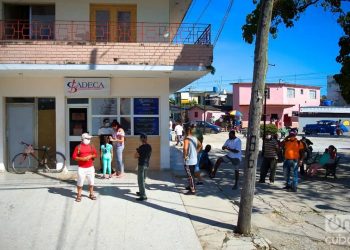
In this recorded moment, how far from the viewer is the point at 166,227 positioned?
7.49m

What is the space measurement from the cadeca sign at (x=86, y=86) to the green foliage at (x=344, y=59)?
739 cm

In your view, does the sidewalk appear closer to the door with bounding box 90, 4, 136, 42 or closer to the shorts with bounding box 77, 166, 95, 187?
the shorts with bounding box 77, 166, 95, 187

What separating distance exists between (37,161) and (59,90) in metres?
2.41

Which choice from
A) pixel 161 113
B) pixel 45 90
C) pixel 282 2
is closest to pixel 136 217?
pixel 161 113

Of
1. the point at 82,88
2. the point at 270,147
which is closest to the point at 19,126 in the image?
the point at 82,88

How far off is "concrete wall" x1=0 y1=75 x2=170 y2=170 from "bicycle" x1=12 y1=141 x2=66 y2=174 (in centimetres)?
36

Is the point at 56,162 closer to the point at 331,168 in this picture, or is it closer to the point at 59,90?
the point at 59,90

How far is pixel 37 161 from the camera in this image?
13469 millimetres

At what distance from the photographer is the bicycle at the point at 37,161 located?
43.0 feet

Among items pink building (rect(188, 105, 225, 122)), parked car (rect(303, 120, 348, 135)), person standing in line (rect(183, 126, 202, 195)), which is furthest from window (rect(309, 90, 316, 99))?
person standing in line (rect(183, 126, 202, 195))

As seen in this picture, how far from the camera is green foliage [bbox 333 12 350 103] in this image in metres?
13.0

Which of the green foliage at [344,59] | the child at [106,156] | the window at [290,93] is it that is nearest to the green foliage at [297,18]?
the green foliage at [344,59]

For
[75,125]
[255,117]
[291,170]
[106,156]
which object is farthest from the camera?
[75,125]

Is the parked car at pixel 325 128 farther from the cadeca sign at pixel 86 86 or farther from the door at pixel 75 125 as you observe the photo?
the door at pixel 75 125
